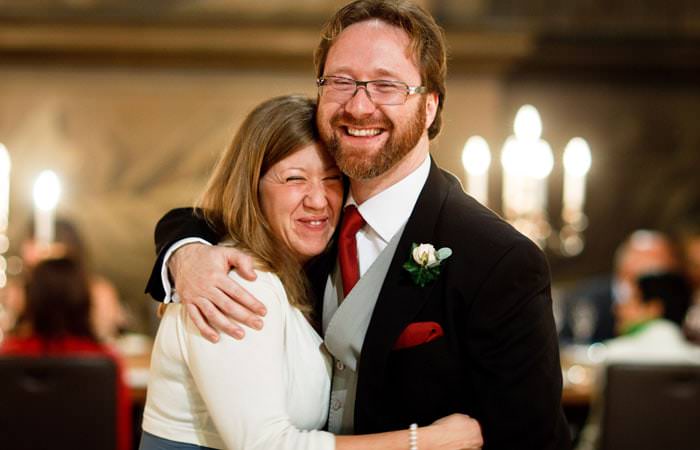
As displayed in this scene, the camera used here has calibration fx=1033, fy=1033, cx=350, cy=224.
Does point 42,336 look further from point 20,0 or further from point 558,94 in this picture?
point 558,94

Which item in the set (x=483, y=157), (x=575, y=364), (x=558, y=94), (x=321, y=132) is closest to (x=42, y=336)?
(x=483, y=157)

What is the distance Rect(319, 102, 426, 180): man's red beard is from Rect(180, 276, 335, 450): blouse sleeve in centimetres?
40

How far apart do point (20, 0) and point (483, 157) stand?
137 inches

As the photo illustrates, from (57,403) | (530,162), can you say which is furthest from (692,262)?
(57,403)

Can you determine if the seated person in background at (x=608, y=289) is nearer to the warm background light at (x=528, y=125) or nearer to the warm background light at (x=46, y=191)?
the warm background light at (x=528, y=125)

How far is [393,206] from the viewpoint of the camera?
7.46 ft

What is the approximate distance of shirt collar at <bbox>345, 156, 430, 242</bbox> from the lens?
226 cm

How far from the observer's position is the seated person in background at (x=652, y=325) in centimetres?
453

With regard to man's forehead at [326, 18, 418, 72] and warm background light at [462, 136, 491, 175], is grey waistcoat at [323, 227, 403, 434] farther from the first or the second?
warm background light at [462, 136, 491, 175]

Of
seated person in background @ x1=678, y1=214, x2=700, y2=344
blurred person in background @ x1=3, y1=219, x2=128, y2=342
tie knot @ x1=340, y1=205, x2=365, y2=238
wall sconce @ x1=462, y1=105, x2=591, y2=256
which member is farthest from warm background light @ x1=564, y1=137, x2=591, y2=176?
blurred person in background @ x1=3, y1=219, x2=128, y2=342

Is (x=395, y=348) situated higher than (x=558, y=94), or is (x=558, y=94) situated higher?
(x=558, y=94)

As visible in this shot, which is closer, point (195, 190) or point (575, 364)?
point (575, 364)

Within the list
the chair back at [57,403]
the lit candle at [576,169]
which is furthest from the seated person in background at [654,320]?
the chair back at [57,403]

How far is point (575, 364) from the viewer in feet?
16.0
